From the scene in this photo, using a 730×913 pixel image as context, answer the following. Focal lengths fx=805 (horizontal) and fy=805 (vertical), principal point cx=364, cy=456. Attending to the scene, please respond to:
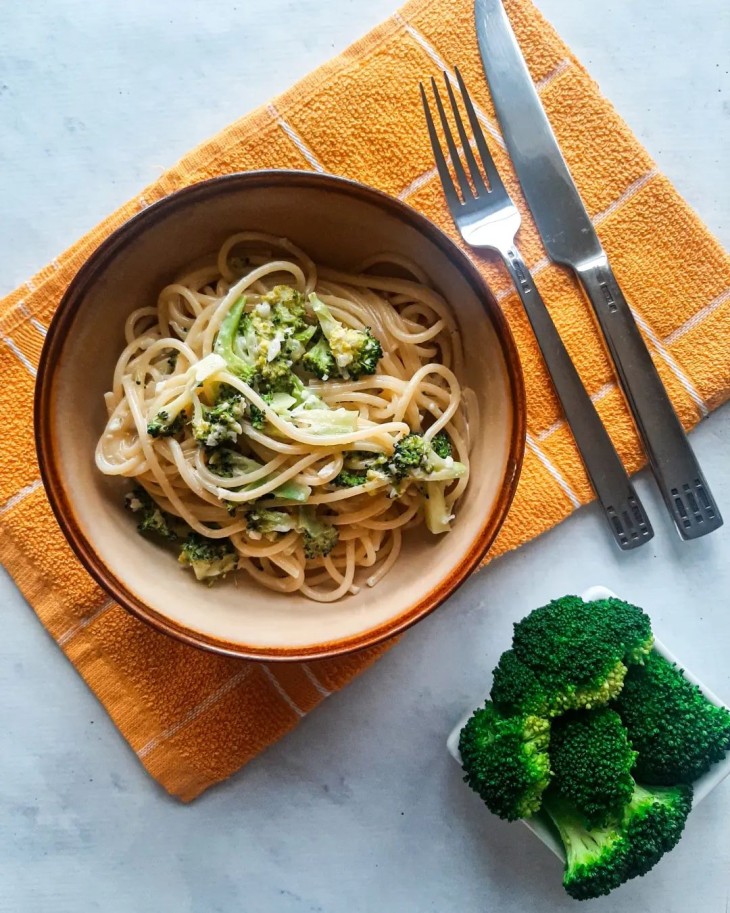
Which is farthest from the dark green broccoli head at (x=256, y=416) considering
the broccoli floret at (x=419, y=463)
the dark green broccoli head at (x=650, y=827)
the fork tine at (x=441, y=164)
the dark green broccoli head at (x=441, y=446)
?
the dark green broccoli head at (x=650, y=827)

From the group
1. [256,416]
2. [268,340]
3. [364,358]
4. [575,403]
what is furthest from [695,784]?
[268,340]

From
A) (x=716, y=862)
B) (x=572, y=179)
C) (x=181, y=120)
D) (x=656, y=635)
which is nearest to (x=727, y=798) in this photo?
(x=716, y=862)

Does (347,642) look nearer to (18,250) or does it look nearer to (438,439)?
(438,439)

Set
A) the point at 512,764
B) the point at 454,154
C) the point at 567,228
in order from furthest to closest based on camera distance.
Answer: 1. the point at 567,228
2. the point at 454,154
3. the point at 512,764

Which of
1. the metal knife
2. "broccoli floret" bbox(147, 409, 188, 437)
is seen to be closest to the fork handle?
the metal knife

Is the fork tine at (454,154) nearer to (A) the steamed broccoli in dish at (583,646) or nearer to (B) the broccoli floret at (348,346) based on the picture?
(B) the broccoli floret at (348,346)

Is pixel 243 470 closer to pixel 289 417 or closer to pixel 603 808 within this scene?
pixel 289 417
